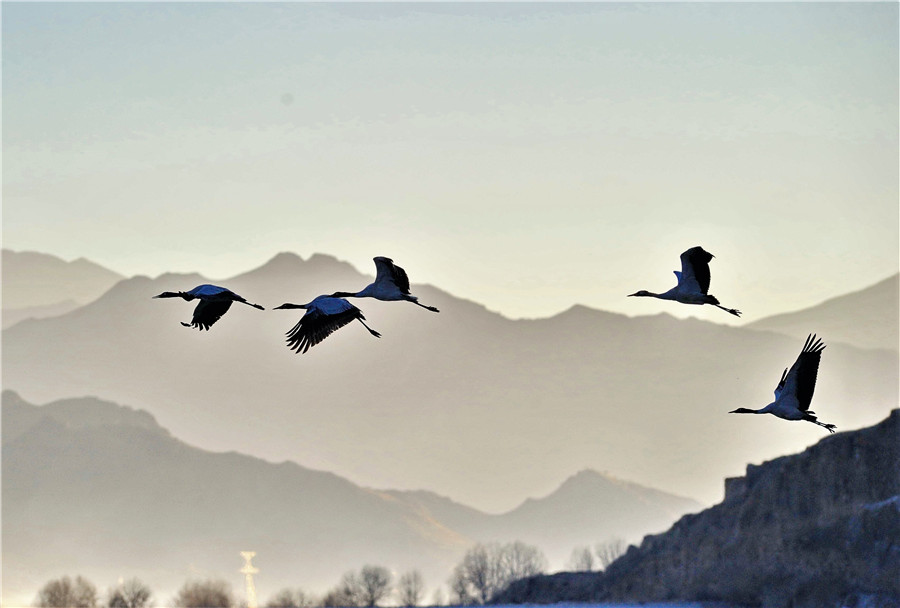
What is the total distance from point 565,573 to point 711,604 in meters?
21.3

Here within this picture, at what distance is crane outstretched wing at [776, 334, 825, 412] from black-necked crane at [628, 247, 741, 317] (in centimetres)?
178

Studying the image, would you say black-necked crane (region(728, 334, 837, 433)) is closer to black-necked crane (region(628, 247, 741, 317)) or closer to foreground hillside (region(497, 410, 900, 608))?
black-necked crane (region(628, 247, 741, 317))

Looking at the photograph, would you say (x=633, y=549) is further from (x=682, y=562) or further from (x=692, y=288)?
(x=692, y=288)

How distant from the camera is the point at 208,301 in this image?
131 ft

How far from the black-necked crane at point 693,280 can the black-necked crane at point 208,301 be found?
9.44 meters

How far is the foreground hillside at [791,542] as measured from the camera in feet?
316

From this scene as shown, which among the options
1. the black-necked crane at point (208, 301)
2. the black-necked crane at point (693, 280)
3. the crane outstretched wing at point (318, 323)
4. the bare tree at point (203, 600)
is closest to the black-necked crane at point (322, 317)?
the crane outstretched wing at point (318, 323)

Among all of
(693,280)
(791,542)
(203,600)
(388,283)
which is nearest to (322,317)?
(388,283)

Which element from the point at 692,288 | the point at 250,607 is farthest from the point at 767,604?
the point at 250,607

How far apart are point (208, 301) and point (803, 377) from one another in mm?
14201

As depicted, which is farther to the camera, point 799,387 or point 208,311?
point 208,311

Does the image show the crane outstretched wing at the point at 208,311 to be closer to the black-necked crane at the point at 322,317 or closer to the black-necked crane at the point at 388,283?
the black-necked crane at the point at 322,317

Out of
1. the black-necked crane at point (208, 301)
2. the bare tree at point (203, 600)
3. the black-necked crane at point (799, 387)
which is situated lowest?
the black-necked crane at point (799, 387)

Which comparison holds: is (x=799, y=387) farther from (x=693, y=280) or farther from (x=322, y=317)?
(x=322, y=317)
